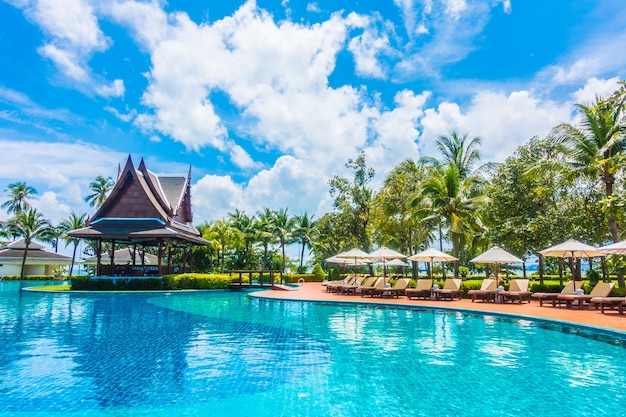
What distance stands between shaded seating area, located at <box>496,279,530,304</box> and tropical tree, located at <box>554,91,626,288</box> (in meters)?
3.63

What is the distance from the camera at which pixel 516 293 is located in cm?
1703

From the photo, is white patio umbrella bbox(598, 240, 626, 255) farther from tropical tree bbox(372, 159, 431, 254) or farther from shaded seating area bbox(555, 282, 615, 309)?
tropical tree bbox(372, 159, 431, 254)

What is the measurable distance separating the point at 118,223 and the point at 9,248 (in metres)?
30.8

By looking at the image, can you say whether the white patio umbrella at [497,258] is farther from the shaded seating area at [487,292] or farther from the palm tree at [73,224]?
the palm tree at [73,224]

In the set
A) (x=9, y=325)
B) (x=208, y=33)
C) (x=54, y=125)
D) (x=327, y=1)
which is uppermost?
(x=327, y=1)

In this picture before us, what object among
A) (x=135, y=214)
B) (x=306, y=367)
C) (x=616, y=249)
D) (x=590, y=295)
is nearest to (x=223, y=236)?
(x=135, y=214)

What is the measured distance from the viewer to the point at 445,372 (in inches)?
305

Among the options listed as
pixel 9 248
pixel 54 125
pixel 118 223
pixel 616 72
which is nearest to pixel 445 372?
pixel 616 72

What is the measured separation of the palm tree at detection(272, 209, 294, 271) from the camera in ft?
150

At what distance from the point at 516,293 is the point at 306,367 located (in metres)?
12.0

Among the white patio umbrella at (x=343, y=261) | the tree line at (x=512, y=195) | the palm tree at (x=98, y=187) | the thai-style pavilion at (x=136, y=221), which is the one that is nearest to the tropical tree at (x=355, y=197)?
the tree line at (x=512, y=195)

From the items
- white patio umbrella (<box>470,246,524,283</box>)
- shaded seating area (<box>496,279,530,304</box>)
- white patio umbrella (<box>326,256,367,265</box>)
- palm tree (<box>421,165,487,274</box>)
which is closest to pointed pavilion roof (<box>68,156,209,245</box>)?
white patio umbrella (<box>326,256,367,265</box>)

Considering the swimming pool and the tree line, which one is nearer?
the swimming pool

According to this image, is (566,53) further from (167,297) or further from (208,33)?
(167,297)
